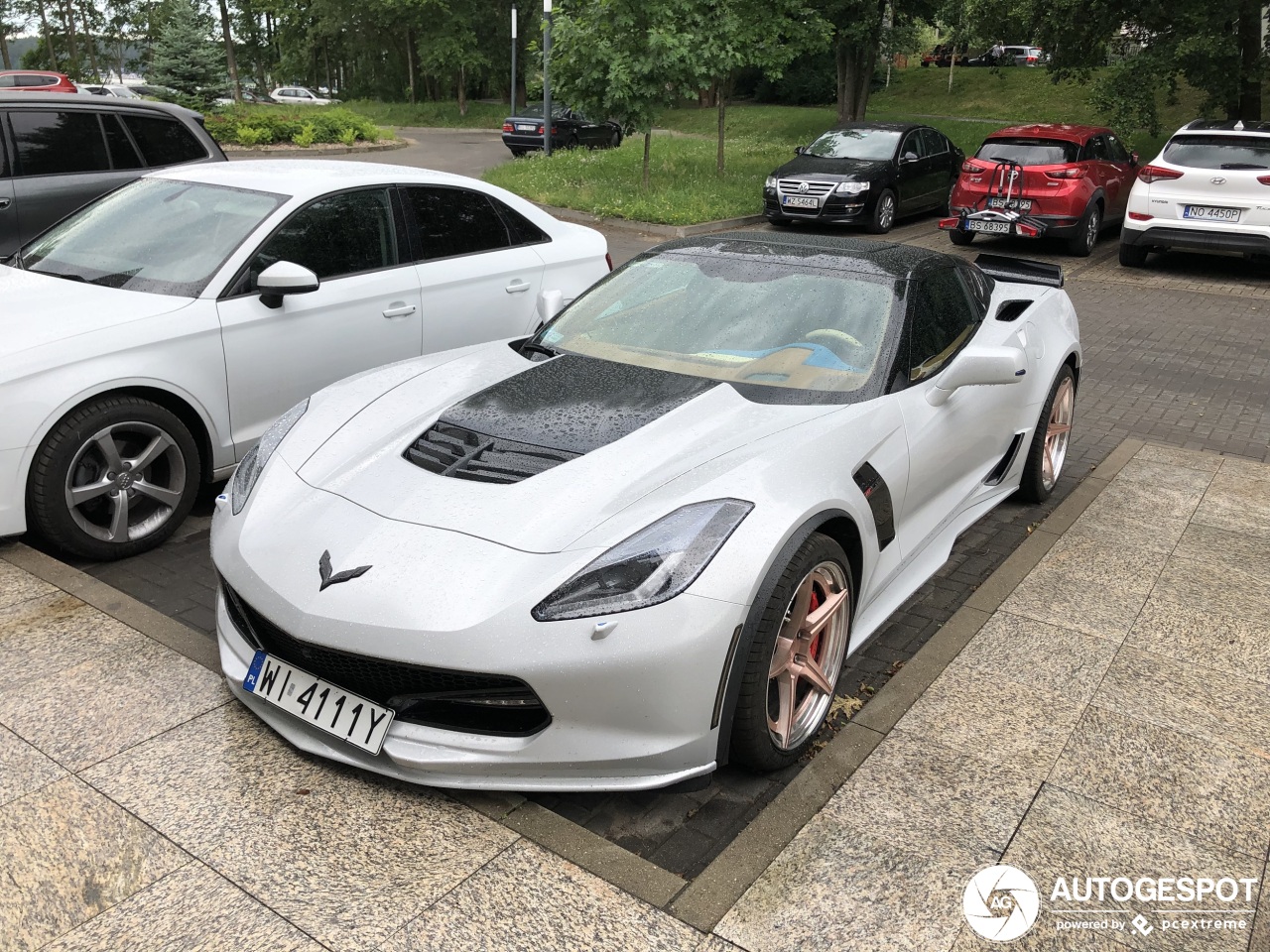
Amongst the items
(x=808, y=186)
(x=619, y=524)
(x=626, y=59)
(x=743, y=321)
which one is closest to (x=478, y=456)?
(x=619, y=524)

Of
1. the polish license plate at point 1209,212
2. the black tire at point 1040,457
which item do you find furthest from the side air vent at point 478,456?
the polish license plate at point 1209,212

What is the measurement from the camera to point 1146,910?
8.90ft

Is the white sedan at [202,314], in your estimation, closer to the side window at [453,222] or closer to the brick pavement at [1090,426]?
the side window at [453,222]

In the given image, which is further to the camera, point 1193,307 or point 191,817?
point 1193,307

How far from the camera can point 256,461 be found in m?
3.75

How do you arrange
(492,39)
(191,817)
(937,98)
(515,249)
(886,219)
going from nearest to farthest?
(191,817) → (515,249) → (886,219) → (937,98) → (492,39)

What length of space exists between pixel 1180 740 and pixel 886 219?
1385 centimetres

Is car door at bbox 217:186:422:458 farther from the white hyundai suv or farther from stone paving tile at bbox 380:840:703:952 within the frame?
the white hyundai suv

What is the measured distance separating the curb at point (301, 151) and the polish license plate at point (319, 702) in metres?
23.6

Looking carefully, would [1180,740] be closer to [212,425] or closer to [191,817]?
[191,817]

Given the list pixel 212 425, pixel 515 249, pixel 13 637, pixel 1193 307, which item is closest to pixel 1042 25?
pixel 1193 307

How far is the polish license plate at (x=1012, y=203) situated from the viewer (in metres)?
14.2

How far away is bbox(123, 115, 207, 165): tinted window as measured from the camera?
25.9ft

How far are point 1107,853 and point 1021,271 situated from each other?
403 cm
